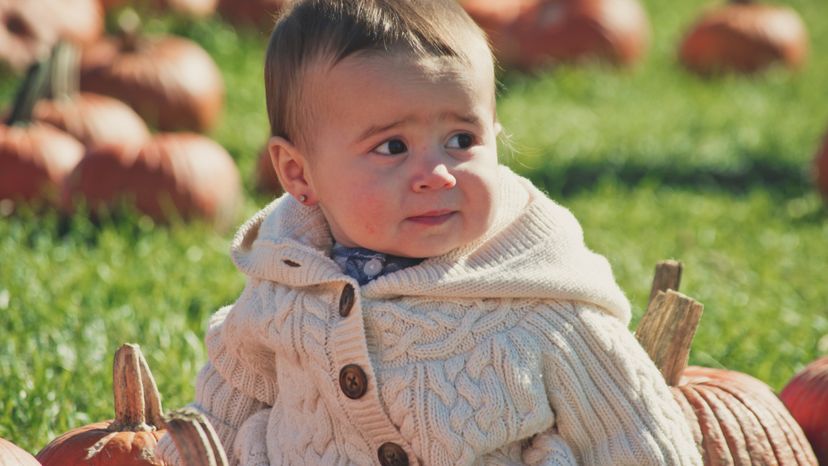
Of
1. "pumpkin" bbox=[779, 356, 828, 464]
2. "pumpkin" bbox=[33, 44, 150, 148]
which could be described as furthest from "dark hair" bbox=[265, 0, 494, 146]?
"pumpkin" bbox=[33, 44, 150, 148]

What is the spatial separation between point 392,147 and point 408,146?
4cm

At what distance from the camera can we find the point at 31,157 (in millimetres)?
6426

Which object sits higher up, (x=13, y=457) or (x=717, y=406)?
(x=717, y=406)

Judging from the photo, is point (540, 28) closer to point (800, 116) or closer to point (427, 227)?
point (800, 116)

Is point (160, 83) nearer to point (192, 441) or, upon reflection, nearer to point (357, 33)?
point (357, 33)

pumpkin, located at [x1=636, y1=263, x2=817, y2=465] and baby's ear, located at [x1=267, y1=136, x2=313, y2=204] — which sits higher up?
baby's ear, located at [x1=267, y1=136, x2=313, y2=204]

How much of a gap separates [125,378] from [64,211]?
10.8ft

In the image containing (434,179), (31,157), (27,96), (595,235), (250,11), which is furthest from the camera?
(250,11)

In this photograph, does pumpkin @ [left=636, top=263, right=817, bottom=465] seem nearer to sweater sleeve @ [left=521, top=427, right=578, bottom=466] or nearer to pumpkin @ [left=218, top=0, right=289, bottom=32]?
sweater sleeve @ [left=521, top=427, right=578, bottom=466]

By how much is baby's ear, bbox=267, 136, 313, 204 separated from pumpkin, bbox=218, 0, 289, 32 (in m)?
7.38

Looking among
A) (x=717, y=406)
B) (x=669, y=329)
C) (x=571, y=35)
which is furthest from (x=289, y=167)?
(x=571, y=35)

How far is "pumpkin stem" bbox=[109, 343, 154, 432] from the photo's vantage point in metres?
3.11

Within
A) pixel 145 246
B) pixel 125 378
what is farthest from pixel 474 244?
pixel 145 246

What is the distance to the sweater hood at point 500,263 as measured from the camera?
9.07 feet
